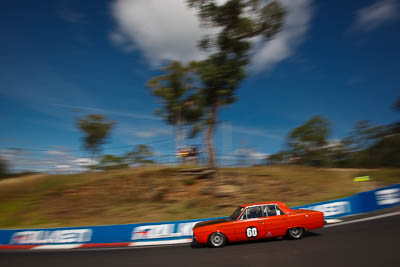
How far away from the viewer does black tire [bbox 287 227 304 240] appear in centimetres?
828

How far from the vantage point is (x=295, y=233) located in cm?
832

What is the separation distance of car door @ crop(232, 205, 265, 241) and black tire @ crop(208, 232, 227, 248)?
Answer: 41 centimetres

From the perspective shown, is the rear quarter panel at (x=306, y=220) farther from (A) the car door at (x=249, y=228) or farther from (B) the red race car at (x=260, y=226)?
(A) the car door at (x=249, y=228)

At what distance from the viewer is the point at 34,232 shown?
11906mm

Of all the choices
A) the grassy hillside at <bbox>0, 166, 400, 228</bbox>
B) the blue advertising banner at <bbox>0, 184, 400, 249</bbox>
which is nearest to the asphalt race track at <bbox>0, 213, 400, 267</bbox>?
the blue advertising banner at <bbox>0, 184, 400, 249</bbox>

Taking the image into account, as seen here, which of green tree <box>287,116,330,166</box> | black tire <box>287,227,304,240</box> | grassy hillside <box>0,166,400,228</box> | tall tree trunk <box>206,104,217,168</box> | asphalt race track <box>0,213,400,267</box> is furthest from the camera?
green tree <box>287,116,330,166</box>

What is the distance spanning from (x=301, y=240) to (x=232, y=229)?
2271mm

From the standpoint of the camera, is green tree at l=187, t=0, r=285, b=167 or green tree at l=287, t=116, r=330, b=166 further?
green tree at l=287, t=116, r=330, b=166

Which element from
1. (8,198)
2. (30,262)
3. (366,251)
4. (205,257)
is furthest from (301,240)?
(8,198)

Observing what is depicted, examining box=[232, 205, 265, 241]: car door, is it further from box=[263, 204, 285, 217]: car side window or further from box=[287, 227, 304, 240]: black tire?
box=[287, 227, 304, 240]: black tire

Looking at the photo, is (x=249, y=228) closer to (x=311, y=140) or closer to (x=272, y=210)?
(x=272, y=210)

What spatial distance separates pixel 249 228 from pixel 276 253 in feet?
5.19

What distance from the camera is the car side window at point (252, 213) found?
8547 mm

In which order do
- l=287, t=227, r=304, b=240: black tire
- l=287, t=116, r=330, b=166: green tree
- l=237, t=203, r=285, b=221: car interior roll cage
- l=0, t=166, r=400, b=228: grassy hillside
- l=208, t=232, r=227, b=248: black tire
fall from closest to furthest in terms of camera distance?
l=287, t=227, r=304, b=240: black tire → l=208, t=232, r=227, b=248: black tire → l=237, t=203, r=285, b=221: car interior roll cage → l=0, t=166, r=400, b=228: grassy hillside → l=287, t=116, r=330, b=166: green tree
